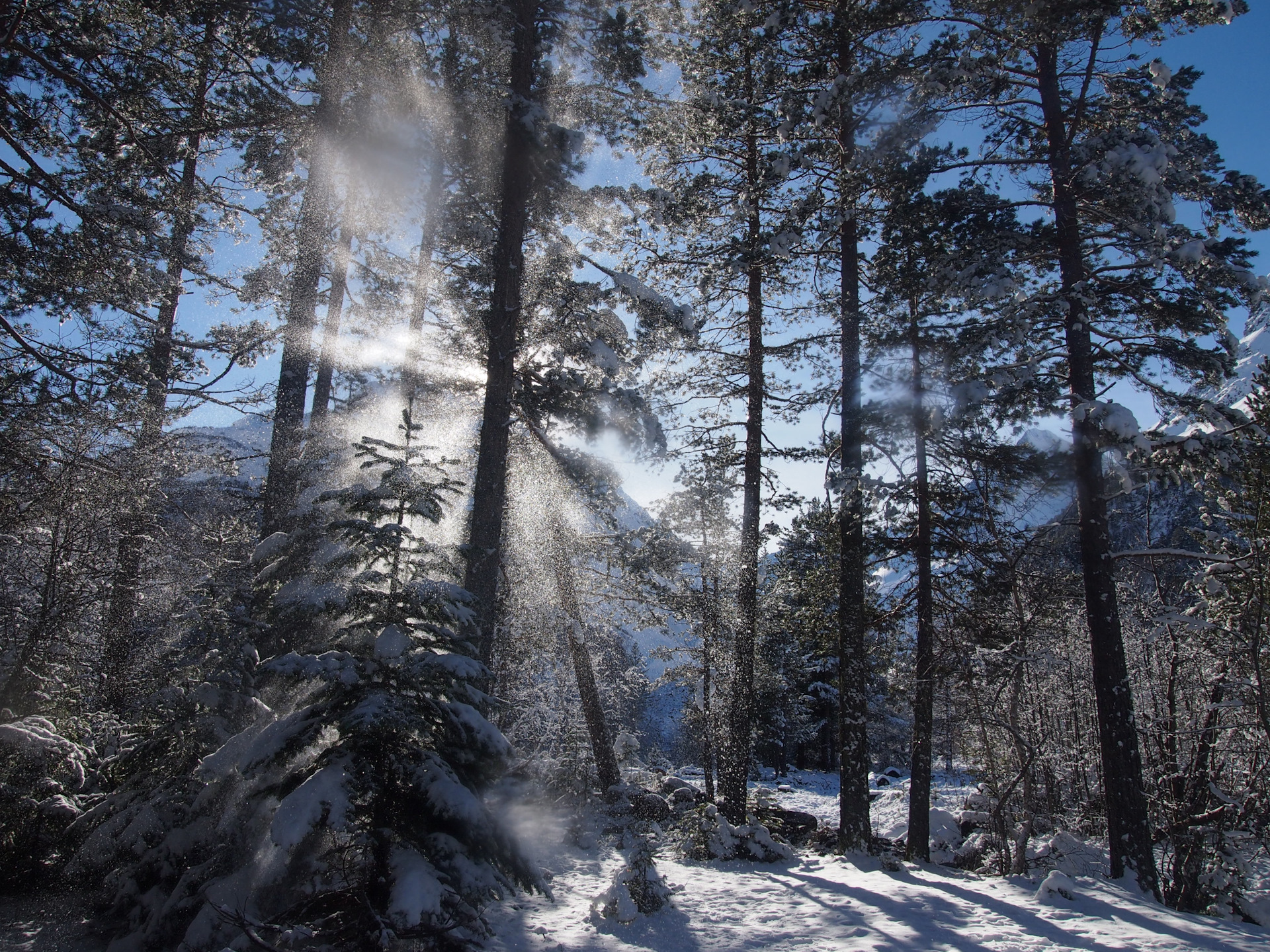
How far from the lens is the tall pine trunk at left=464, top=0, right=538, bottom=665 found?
7.98m

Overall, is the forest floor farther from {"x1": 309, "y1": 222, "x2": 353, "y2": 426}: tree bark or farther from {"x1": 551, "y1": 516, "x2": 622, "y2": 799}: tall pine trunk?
{"x1": 309, "y1": 222, "x2": 353, "y2": 426}: tree bark

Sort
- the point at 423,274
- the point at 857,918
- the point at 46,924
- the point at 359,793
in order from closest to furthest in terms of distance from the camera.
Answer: the point at 359,793, the point at 46,924, the point at 857,918, the point at 423,274

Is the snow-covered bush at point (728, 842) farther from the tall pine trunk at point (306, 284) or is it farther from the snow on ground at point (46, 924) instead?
the tall pine trunk at point (306, 284)

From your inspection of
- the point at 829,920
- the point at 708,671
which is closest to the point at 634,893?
the point at 829,920

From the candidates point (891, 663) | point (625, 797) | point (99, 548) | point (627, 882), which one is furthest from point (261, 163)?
point (891, 663)

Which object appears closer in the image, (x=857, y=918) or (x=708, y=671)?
(x=857, y=918)

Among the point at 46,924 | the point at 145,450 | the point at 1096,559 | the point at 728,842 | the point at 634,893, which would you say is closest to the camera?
the point at 46,924

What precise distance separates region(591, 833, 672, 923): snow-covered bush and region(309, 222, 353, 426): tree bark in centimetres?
968

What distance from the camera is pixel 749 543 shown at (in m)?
11.9

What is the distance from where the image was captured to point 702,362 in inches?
511

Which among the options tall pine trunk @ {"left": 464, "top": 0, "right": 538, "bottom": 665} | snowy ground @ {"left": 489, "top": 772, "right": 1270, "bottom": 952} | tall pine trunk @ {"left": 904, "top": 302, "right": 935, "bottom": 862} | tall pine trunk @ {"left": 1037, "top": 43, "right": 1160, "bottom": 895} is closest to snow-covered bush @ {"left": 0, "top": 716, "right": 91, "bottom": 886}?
tall pine trunk @ {"left": 464, "top": 0, "right": 538, "bottom": 665}

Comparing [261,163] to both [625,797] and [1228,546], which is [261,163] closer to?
[625,797]

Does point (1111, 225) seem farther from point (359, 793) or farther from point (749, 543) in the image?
point (359, 793)

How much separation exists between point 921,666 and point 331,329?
45.1 feet
